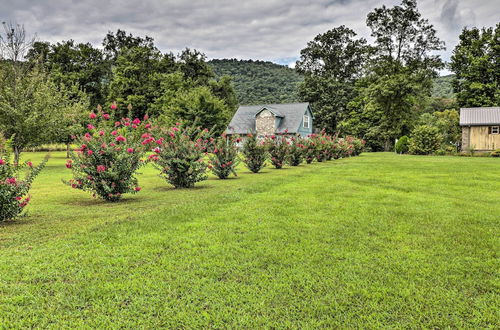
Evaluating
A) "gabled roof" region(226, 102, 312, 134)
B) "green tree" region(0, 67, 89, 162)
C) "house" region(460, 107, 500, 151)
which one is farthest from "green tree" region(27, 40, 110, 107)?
"house" region(460, 107, 500, 151)

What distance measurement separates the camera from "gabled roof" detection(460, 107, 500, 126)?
28391 mm

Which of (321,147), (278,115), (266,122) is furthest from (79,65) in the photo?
(321,147)

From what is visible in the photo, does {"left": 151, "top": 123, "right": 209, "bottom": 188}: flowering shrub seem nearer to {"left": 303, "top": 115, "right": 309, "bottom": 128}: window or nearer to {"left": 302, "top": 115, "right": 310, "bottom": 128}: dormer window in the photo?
{"left": 302, "top": 115, "right": 310, "bottom": 128}: dormer window

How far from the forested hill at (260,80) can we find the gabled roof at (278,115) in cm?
1464

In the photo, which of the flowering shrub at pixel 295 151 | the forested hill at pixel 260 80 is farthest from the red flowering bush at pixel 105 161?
→ the forested hill at pixel 260 80

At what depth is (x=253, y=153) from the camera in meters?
14.8

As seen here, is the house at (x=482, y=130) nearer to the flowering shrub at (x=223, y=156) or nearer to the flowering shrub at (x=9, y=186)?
the flowering shrub at (x=223, y=156)

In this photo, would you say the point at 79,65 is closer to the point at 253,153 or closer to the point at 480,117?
the point at 253,153

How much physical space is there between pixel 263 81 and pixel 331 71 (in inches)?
650

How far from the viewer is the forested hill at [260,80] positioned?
59.5m

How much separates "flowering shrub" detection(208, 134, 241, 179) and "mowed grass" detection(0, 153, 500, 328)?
573 cm

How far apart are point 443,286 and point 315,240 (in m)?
1.64

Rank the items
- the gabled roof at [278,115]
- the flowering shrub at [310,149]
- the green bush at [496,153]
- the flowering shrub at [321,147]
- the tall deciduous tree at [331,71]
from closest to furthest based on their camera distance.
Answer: the flowering shrub at [310,149]
the flowering shrub at [321,147]
the green bush at [496,153]
the gabled roof at [278,115]
the tall deciduous tree at [331,71]

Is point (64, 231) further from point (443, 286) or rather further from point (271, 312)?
point (443, 286)
